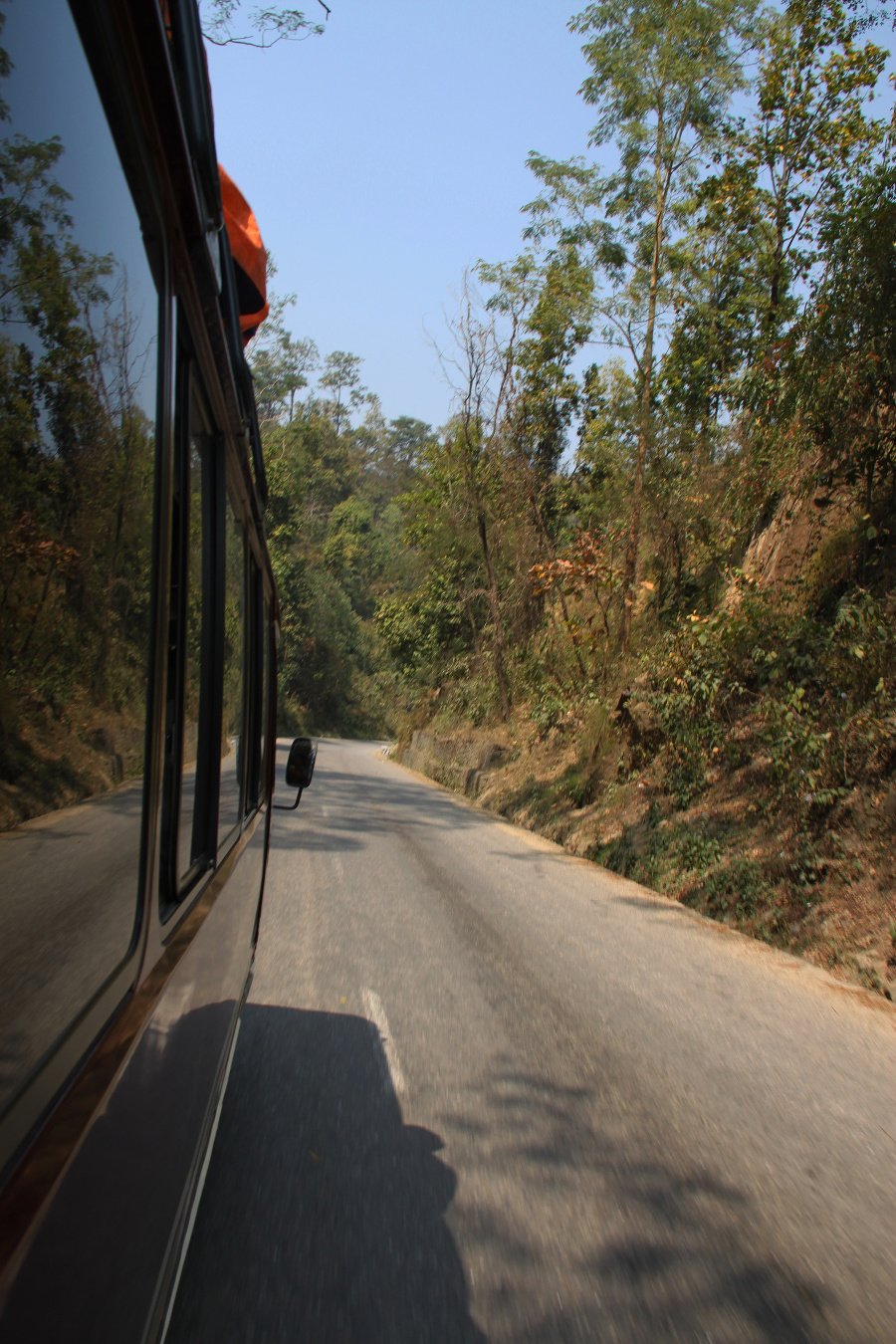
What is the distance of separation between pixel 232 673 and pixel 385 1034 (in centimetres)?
271

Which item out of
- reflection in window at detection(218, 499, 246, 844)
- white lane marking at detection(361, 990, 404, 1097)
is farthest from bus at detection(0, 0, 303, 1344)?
white lane marking at detection(361, 990, 404, 1097)

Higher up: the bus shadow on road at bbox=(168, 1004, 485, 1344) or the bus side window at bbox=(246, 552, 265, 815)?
the bus side window at bbox=(246, 552, 265, 815)

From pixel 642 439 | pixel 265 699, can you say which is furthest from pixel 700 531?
pixel 265 699

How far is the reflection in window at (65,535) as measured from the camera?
1091 mm

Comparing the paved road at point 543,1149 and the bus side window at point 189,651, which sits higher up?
the bus side window at point 189,651

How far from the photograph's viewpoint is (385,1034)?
17.0 ft

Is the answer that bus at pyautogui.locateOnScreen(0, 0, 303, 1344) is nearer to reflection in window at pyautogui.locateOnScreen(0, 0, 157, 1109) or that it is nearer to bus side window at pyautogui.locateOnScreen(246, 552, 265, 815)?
reflection in window at pyautogui.locateOnScreen(0, 0, 157, 1109)

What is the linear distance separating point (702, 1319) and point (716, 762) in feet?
32.7

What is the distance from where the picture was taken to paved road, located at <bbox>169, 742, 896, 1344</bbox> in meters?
2.79

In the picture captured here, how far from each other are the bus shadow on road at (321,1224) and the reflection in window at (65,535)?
1.68m

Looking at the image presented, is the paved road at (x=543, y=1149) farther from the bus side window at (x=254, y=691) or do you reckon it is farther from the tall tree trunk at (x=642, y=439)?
the tall tree trunk at (x=642, y=439)

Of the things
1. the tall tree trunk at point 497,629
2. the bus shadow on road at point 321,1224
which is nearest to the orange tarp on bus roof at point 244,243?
the bus shadow on road at point 321,1224

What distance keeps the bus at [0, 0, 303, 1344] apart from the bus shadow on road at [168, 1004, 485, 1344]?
803 mm

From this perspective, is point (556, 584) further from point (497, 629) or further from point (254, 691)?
point (254, 691)
